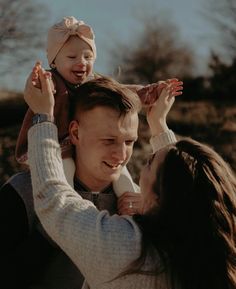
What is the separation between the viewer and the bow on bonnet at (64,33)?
9.21 feet

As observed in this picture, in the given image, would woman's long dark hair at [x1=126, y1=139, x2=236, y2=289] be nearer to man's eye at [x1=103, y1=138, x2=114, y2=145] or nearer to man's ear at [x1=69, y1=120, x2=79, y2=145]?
man's eye at [x1=103, y1=138, x2=114, y2=145]

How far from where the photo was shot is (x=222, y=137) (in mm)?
15805

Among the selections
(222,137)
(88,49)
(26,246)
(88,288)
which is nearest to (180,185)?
(88,288)

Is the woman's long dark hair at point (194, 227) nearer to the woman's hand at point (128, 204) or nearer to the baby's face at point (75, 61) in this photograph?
the woman's hand at point (128, 204)

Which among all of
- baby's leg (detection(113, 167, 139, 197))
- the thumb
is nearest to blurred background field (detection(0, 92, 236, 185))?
baby's leg (detection(113, 167, 139, 197))

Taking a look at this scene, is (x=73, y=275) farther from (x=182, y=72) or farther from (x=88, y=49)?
(x=182, y=72)

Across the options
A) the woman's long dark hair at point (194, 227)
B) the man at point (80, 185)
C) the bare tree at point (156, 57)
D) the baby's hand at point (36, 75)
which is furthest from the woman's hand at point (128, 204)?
the bare tree at point (156, 57)

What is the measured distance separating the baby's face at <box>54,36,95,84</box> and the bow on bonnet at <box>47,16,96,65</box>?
0.06 ft

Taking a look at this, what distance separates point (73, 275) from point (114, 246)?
1.38 ft

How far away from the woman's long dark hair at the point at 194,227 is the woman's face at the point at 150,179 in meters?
0.04

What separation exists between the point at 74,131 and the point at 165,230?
0.60 meters

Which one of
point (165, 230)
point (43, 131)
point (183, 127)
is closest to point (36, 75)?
point (43, 131)

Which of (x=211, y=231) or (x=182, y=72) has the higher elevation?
(x=211, y=231)

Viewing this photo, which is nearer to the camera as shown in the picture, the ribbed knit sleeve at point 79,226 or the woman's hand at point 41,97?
the ribbed knit sleeve at point 79,226
